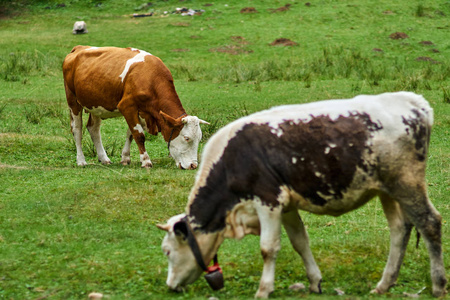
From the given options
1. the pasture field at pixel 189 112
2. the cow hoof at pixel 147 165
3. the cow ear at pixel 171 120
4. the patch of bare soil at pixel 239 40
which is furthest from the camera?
the patch of bare soil at pixel 239 40

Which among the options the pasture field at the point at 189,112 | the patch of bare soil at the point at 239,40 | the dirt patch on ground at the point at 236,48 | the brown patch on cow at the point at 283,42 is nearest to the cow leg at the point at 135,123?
the pasture field at the point at 189,112

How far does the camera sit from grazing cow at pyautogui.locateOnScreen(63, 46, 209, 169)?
1114 cm

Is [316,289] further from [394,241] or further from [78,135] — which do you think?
[78,135]

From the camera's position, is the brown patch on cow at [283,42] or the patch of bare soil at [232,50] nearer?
the patch of bare soil at [232,50]

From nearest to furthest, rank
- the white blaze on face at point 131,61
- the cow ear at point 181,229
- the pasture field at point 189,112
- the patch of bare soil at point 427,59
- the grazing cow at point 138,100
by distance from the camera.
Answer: the cow ear at point 181,229
the pasture field at point 189,112
the grazing cow at point 138,100
the white blaze on face at point 131,61
the patch of bare soil at point 427,59

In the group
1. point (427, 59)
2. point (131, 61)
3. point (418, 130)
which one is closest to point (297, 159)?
point (418, 130)

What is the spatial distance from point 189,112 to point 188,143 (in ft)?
15.1

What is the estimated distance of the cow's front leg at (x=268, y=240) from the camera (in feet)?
18.2

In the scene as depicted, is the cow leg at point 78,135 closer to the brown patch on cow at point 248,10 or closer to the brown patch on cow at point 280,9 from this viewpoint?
the brown patch on cow at point 248,10

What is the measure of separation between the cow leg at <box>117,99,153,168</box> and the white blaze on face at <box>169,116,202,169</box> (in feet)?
1.99

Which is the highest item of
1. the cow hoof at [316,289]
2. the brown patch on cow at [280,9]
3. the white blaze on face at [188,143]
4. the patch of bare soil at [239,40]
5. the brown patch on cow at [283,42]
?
the cow hoof at [316,289]

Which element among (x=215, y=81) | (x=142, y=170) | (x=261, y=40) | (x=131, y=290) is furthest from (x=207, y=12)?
(x=131, y=290)

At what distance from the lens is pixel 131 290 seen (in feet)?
20.4

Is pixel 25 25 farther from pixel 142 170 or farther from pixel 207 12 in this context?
pixel 142 170
